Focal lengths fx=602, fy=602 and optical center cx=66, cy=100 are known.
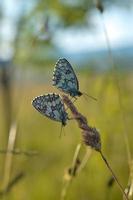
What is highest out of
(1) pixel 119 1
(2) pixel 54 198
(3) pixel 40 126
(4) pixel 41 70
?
(1) pixel 119 1

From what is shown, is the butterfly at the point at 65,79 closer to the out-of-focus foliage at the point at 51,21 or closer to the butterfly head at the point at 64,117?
the butterfly head at the point at 64,117

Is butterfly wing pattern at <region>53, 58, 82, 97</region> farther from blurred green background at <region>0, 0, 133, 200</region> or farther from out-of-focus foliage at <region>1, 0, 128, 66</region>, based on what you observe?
out-of-focus foliage at <region>1, 0, 128, 66</region>

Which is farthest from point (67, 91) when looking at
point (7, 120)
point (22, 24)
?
point (7, 120)

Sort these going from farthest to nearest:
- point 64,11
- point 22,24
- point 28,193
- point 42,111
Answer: point 22,24
point 64,11
point 28,193
point 42,111

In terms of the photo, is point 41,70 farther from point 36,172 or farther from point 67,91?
point 67,91

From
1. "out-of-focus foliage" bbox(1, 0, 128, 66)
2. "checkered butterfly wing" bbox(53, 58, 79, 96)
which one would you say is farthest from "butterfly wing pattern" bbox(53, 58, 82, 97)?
"out-of-focus foliage" bbox(1, 0, 128, 66)

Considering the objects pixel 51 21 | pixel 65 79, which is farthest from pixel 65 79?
pixel 51 21
